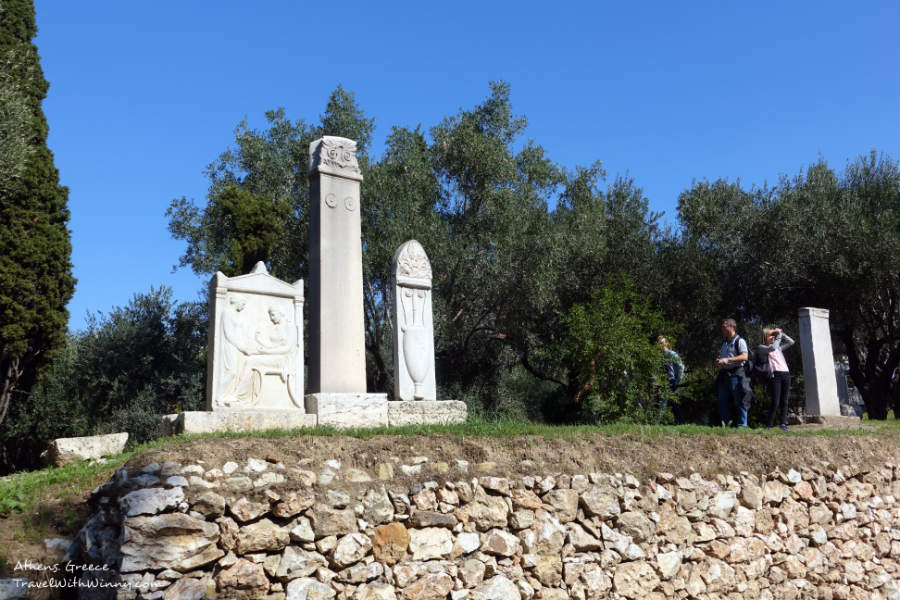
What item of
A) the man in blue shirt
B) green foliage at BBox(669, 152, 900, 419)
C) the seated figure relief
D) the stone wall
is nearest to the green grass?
the stone wall

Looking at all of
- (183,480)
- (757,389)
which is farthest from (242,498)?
(757,389)

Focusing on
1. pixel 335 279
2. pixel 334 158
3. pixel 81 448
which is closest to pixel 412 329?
pixel 335 279

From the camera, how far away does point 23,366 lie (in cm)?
1426

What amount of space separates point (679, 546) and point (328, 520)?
4.07 metres

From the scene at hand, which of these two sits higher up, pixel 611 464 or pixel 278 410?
pixel 278 410

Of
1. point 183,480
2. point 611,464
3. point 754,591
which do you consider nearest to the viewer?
point 183,480

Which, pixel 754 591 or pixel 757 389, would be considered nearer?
pixel 754 591

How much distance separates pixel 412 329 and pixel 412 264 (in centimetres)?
93

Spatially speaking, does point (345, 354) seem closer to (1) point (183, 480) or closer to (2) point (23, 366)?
(1) point (183, 480)

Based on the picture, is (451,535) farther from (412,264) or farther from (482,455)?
(412,264)

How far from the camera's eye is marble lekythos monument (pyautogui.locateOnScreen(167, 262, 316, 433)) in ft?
25.3

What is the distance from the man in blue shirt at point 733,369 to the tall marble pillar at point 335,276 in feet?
17.4

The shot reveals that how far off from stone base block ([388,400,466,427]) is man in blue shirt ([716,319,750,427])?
408 cm

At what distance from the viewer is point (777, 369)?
32.6 feet
